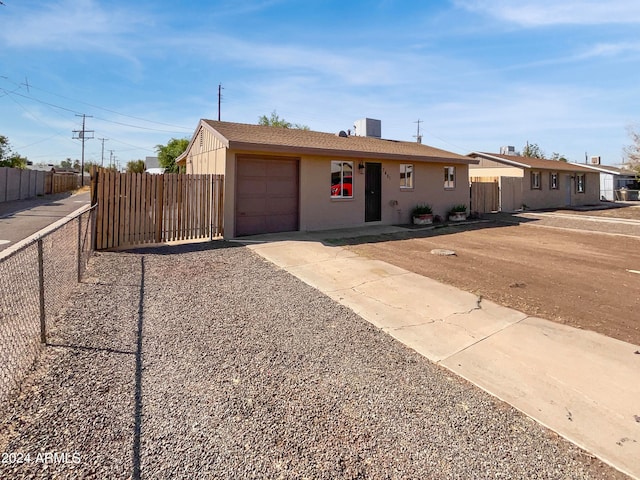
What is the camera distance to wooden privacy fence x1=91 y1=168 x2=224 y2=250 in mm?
7930

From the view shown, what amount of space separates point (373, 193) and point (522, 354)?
9873 mm

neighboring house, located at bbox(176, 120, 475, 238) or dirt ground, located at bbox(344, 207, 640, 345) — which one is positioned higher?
neighboring house, located at bbox(176, 120, 475, 238)

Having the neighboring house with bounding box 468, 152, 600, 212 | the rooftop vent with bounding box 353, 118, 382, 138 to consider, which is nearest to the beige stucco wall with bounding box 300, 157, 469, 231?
the rooftop vent with bounding box 353, 118, 382, 138

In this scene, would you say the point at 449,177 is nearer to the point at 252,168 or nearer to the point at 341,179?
the point at 341,179

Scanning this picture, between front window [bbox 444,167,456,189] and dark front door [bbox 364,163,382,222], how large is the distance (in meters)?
4.09

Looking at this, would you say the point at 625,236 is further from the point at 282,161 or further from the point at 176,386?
the point at 176,386

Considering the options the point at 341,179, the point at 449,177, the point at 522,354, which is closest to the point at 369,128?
the point at 449,177

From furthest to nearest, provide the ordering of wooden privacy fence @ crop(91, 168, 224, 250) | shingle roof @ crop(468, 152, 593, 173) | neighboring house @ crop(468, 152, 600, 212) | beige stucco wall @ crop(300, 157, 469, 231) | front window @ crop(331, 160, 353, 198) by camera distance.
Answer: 1. shingle roof @ crop(468, 152, 593, 173)
2. neighboring house @ crop(468, 152, 600, 212)
3. front window @ crop(331, 160, 353, 198)
4. beige stucco wall @ crop(300, 157, 469, 231)
5. wooden privacy fence @ crop(91, 168, 224, 250)

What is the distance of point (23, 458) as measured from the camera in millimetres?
2105

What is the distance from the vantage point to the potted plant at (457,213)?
50.6 ft

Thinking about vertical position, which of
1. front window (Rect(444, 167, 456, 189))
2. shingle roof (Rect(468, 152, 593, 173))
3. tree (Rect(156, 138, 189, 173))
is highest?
tree (Rect(156, 138, 189, 173))

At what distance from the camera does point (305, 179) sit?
11.3 m

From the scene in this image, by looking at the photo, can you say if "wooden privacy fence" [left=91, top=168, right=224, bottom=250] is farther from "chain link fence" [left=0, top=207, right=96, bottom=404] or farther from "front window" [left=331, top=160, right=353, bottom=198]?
"front window" [left=331, top=160, right=353, bottom=198]

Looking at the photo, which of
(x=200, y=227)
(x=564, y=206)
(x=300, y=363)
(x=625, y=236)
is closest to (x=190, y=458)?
(x=300, y=363)
